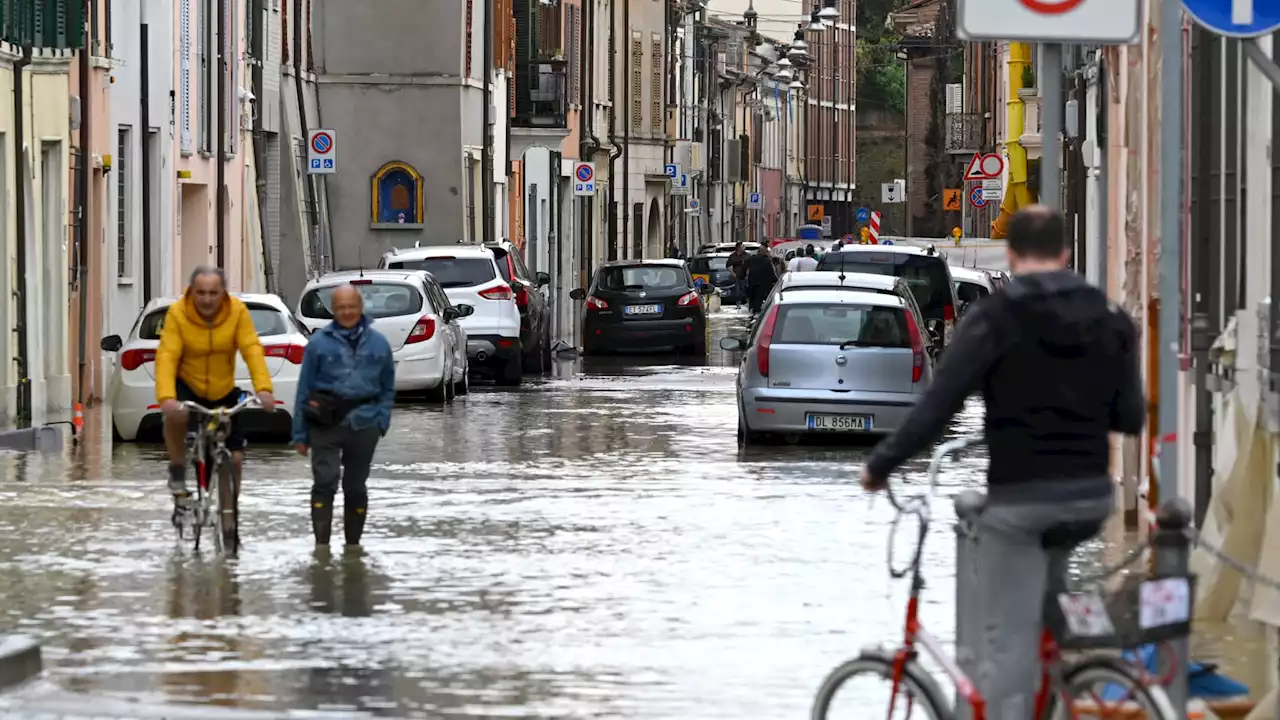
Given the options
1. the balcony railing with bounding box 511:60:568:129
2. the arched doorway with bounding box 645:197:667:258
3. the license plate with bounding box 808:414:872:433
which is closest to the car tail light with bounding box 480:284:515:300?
the license plate with bounding box 808:414:872:433

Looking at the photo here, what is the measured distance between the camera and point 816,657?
1195 cm

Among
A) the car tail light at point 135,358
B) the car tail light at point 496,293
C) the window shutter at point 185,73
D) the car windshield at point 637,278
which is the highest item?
the window shutter at point 185,73

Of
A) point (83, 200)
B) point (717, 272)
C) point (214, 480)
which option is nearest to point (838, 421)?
point (214, 480)

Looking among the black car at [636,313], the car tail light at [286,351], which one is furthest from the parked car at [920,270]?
the car tail light at [286,351]

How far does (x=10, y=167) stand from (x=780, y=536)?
12450 millimetres

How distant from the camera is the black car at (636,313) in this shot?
45.2 m

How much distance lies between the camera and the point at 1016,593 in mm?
7812

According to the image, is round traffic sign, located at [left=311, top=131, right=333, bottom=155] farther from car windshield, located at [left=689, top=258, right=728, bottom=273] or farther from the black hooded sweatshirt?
the black hooded sweatshirt

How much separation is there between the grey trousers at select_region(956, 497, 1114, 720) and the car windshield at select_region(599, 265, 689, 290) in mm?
37748

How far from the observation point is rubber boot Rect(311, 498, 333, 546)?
52.9 feet

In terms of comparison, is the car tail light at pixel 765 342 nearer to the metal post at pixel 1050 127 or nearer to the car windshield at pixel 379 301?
the car windshield at pixel 379 301

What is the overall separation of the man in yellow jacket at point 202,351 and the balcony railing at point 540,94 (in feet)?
145

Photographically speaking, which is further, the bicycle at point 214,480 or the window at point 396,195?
the window at point 396,195

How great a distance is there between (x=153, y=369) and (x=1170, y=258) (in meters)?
16.6
